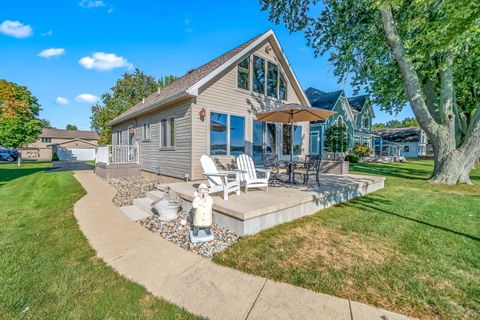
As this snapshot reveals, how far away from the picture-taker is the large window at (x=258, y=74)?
10.1 metres

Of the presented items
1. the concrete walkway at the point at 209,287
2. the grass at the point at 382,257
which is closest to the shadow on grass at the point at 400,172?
the grass at the point at 382,257

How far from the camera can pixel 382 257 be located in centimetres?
332

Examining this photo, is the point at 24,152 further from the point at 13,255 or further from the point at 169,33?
the point at 13,255

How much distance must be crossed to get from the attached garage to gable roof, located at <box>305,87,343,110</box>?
1232 inches

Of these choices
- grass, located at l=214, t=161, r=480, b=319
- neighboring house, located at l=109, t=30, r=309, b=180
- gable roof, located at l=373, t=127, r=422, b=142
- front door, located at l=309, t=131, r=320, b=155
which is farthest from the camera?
gable roof, located at l=373, t=127, r=422, b=142

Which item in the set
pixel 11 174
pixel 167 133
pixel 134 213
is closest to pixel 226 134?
pixel 167 133

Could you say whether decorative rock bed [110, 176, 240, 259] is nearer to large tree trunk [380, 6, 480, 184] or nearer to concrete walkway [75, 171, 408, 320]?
concrete walkway [75, 171, 408, 320]

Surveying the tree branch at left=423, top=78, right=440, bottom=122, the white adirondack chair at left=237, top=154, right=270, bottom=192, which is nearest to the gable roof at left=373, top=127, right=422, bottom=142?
the tree branch at left=423, top=78, right=440, bottom=122

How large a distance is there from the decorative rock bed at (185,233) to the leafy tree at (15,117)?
25435mm

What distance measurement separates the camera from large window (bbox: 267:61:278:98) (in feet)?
35.2

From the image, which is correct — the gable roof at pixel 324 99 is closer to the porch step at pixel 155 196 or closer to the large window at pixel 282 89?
the large window at pixel 282 89

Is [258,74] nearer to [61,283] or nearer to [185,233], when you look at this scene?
[185,233]

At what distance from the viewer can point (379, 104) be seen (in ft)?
52.5

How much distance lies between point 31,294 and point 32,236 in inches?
88.9
